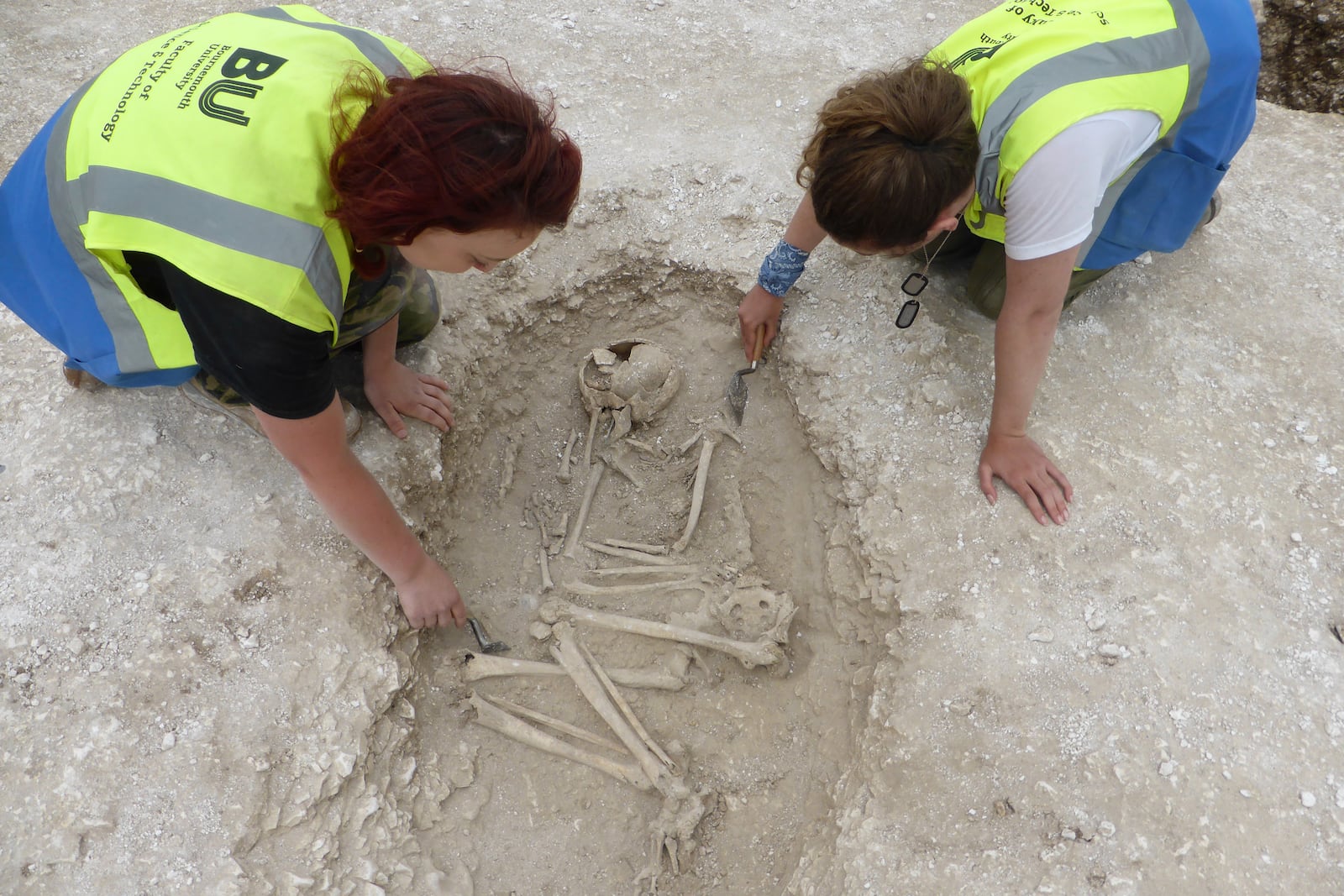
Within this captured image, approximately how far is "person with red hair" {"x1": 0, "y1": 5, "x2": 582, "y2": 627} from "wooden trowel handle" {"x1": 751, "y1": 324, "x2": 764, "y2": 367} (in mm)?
1481

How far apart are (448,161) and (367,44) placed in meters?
0.83

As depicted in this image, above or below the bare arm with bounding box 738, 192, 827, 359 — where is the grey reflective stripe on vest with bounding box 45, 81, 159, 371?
above

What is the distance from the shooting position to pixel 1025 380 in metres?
2.49

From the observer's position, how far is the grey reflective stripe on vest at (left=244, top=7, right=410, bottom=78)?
2.02 metres

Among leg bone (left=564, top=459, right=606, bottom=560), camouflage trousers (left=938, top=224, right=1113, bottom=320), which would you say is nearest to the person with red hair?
leg bone (left=564, top=459, right=606, bottom=560)

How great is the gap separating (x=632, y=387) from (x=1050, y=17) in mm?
1798

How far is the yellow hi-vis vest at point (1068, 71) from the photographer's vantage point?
6.98 ft

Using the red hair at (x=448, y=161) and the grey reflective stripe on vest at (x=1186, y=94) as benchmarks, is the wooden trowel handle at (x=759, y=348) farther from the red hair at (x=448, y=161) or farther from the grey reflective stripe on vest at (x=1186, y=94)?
the red hair at (x=448, y=161)

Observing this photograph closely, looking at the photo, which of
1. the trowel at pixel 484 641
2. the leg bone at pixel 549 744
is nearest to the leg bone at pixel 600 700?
the leg bone at pixel 549 744

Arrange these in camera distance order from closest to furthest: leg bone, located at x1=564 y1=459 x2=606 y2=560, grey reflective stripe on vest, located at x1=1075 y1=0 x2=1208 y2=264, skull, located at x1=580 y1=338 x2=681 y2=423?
1. grey reflective stripe on vest, located at x1=1075 y1=0 x2=1208 y2=264
2. leg bone, located at x1=564 y1=459 x2=606 y2=560
3. skull, located at x1=580 y1=338 x2=681 y2=423

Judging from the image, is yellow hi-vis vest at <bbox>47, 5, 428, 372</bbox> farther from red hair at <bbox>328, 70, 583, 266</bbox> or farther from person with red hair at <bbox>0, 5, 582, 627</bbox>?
red hair at <bbox>328, 70, 583, 266</bbox>

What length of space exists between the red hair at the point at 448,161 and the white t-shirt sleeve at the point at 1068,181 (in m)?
1.28

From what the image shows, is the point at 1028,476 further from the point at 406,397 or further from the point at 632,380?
the point at 406,397

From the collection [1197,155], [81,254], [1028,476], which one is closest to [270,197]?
[81,254]
